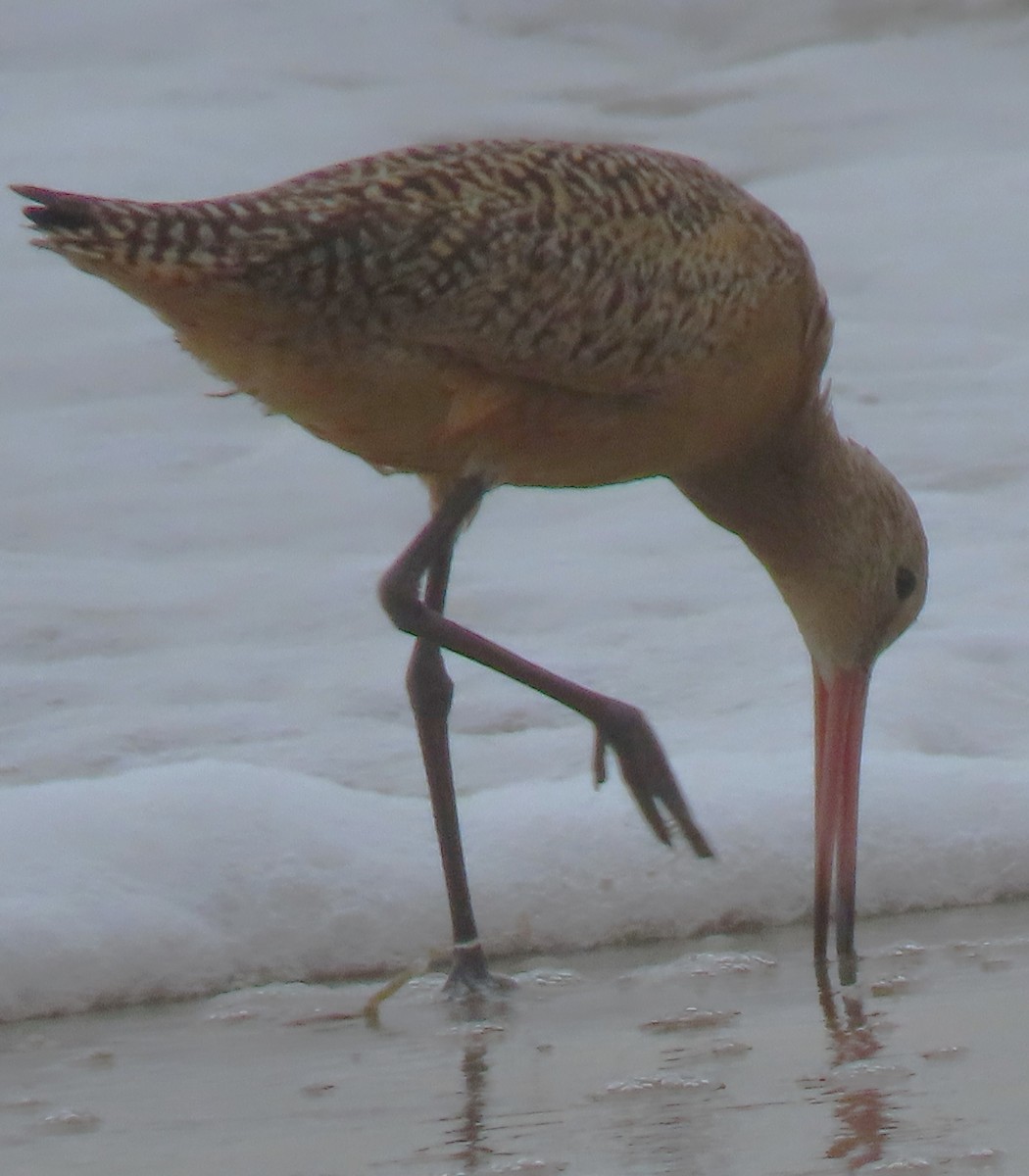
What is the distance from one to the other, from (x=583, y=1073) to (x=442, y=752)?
107 centimetres

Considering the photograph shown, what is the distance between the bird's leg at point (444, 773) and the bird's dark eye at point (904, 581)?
2.63 ft

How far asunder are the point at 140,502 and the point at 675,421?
310 centimetres

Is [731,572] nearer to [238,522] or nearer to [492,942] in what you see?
[238,522]

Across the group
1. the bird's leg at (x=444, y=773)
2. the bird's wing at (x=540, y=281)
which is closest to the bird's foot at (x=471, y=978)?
the bird's leg at (x=444, y=773)

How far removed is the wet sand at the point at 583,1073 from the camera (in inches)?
107

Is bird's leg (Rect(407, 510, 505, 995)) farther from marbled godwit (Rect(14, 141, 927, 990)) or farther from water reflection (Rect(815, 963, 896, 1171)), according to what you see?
water reflection (Rect(815, 963, 896, 1171))

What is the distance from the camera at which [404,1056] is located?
3.31 m

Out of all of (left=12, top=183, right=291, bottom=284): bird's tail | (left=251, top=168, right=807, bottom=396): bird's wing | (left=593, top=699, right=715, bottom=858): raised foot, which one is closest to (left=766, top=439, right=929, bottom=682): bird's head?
(left=251, top=168, right=807, bottom=396): bird's wing

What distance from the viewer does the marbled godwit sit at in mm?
3420

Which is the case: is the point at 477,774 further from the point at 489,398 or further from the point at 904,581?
the point at 489,398

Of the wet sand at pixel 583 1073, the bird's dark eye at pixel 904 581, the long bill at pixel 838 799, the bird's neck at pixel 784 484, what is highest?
the bird's neck at pixel 784 484

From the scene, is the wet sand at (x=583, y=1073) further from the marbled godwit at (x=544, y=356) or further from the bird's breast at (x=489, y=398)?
the bird's breast at (x=489, y=398)

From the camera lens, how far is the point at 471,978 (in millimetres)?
3764

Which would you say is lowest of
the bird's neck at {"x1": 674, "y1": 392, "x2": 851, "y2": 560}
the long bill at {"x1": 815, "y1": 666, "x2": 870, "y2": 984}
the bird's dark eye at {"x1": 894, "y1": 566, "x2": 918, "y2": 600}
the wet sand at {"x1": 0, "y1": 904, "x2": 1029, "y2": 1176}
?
the wet sand at {"x1": 0, "y1": 904, "x2": 1029, "y2": 1176}
